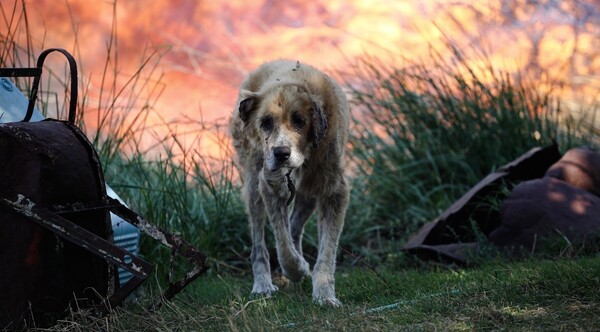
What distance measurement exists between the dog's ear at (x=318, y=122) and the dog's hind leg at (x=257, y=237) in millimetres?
801

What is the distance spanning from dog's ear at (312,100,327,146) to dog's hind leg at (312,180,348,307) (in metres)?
0.52

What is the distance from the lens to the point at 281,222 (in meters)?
4.94

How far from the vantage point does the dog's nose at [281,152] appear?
430 centimetres

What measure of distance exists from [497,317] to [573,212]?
2729 millimetres

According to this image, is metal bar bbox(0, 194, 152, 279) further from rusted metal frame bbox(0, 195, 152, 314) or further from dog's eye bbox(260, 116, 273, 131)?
dog's eye bbox(260, 116, 273, 131)

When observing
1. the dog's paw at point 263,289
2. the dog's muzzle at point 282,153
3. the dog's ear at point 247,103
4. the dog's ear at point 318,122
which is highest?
the dog's ear at point 247,103

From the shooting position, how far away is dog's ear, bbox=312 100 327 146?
4547 millimetres

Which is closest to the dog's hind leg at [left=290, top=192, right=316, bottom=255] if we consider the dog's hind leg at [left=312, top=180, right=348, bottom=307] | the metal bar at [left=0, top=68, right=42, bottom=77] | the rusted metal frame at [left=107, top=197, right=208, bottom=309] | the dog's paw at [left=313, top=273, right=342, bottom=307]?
the dog's hind leg at [left=312, top=180, right=348, bottom=307]

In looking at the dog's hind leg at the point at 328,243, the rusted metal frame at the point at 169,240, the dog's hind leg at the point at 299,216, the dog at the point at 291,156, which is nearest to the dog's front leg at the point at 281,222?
the dog at the point at 291,156

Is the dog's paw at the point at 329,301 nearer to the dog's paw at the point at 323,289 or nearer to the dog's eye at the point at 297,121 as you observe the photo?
the dog's paw at the point at 323,289

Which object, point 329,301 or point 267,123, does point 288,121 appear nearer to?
point 267,123

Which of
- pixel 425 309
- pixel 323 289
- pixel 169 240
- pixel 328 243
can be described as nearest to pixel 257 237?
pixel 328 243

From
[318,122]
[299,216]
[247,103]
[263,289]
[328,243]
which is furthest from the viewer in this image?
[299,216]

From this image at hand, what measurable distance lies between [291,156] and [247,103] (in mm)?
530
